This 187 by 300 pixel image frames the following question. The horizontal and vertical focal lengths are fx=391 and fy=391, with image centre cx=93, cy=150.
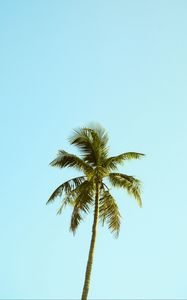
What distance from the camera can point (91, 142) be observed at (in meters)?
21.6

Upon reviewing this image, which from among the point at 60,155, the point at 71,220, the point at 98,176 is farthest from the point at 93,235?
the point at 60,155

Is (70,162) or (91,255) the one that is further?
(70,162)

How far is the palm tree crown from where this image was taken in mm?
20422

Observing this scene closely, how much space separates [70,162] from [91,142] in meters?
1.61

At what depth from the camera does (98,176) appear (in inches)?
803

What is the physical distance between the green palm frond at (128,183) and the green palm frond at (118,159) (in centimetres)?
51

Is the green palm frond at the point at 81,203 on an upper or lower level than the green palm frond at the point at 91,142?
lower

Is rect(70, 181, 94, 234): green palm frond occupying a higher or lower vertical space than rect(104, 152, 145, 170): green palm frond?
lower

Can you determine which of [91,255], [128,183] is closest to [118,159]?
[128,183]

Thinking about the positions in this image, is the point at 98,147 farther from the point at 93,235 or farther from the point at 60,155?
the point at 93,235

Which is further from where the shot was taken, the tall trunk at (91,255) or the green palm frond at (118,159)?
the green palm frond at (118,159)

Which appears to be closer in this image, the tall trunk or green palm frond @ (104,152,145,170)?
the tall trunk

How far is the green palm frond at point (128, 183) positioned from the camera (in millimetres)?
20719

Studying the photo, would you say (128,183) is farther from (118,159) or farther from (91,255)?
(91,255)
